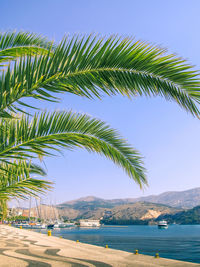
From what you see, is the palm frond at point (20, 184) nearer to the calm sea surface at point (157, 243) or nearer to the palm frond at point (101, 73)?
the palm frond at point (101, 73)

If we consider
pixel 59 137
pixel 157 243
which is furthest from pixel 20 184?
pixel 157 243

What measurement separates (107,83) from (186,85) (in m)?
1.03

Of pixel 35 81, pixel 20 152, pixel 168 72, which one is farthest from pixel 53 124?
pixel 168 72

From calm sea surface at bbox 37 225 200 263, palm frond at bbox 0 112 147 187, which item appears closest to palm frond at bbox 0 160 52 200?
palm frond at bbox 0 112 147 187

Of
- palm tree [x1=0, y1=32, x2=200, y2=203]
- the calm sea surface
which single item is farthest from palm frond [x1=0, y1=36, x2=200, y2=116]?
the calm sea surface

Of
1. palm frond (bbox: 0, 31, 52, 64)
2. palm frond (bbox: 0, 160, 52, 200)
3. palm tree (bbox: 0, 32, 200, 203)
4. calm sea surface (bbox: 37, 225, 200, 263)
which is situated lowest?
calm sea surface (bbox: 37, 225, 200, 263)

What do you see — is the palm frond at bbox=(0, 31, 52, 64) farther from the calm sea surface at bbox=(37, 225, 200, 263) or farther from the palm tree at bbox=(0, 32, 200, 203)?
the calm sea surface at bbox=(37, 225, 200, 263)

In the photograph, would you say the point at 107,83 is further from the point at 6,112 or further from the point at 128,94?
the point at 6,112

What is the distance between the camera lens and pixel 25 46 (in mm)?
4848

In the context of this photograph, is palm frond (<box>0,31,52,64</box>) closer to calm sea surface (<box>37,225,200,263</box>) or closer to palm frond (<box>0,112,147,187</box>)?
palm frond (<box>0,112,147,187</box>)

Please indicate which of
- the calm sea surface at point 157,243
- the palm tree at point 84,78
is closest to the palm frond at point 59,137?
the palm tree at point 84,78

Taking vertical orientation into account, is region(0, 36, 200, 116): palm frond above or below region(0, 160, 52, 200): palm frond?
above

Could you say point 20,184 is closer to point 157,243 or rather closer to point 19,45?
point 19,45

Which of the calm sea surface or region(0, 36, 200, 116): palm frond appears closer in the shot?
region(0, 36, 200, 116): palm frond
